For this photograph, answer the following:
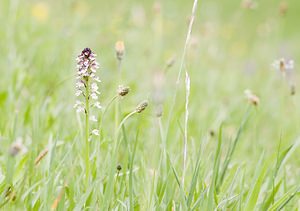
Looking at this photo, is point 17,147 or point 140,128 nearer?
point 17,147

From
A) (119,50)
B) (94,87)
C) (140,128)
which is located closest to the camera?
(94,87)

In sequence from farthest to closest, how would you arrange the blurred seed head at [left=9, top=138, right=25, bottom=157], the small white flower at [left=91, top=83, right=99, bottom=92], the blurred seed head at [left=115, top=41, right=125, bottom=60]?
1. the blurred seed head at [left=115, top=41, right=125, bottom=60]
2. the small white flower at [left=91, top=83, right=99, bottom=92]
3. the blurred seed head at [left=9, top=138, right=25, bottom=157]

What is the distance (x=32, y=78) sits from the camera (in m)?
2.77

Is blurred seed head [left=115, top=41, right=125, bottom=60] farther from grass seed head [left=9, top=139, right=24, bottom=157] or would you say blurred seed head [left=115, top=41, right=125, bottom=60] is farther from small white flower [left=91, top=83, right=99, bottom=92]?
grass seed head [left=9, top=139, right=24, bottom=157]

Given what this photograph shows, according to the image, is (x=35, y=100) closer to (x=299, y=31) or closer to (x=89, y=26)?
(x=89, y=26)

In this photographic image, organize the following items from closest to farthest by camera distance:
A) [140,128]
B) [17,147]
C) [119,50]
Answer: [17,147], [119,50], [140,128]

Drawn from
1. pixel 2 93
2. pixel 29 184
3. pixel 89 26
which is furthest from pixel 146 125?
pixel 89 26

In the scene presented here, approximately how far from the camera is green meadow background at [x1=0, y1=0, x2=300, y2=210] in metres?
1.18

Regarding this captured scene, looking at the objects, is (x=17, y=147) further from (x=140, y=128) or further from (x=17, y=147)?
(x=140, y=128)

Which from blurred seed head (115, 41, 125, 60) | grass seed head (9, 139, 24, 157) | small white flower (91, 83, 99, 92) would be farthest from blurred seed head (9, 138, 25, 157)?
blurred seed head (115, 41, 125, 60)

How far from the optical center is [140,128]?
2.06 meters

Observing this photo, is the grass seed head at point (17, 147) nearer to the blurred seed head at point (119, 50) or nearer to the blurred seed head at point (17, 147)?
the blurred seed head at point (17, 147)

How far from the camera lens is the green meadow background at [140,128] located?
118 cm

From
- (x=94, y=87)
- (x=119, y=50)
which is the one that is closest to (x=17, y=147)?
(x=94, y=87)
